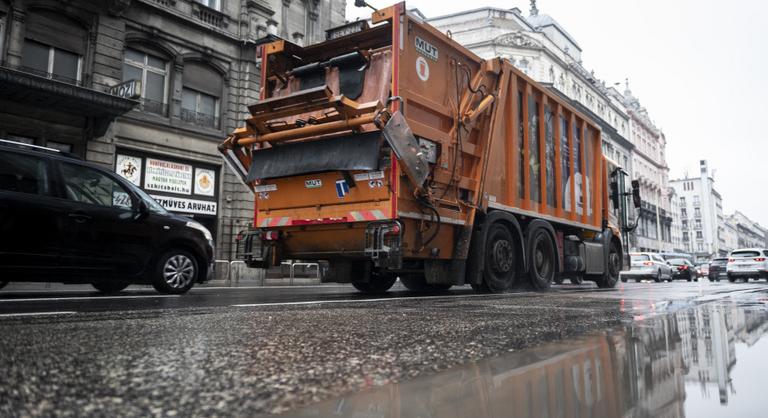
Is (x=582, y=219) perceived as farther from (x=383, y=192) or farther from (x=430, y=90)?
(x=383, y=192)

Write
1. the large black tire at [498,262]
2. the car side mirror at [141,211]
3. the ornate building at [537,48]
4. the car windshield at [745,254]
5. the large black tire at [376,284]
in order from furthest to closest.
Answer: the ornate building at [537,48] < the car windshield at [745,254] < the large black tire at [376,284] < the large black tire at [498,262] < the car side mirror at [141,211]

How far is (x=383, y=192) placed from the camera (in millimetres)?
6477

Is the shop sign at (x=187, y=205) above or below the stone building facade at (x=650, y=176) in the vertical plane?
below

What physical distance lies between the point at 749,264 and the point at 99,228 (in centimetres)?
2579

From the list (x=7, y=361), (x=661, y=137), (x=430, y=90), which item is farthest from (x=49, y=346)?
(x=661, y=137)

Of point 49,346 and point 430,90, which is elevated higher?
point 430,90

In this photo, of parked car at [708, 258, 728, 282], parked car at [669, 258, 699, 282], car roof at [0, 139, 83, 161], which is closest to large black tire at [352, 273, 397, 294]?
car roof at [0, 139, 83, 161]

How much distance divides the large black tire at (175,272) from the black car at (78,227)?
0.01 meters

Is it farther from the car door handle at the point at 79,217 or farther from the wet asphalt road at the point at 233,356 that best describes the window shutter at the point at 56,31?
the wet asphalt road at the point at 233,356

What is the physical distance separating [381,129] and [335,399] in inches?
195

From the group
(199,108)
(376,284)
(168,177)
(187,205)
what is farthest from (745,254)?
(168,177)

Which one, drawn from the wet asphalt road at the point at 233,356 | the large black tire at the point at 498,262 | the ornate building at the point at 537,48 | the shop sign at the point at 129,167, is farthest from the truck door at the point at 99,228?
the ornate building at the point at 537,48

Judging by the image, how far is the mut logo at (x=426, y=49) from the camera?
7124 millimetres

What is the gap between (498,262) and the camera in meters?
7.84
